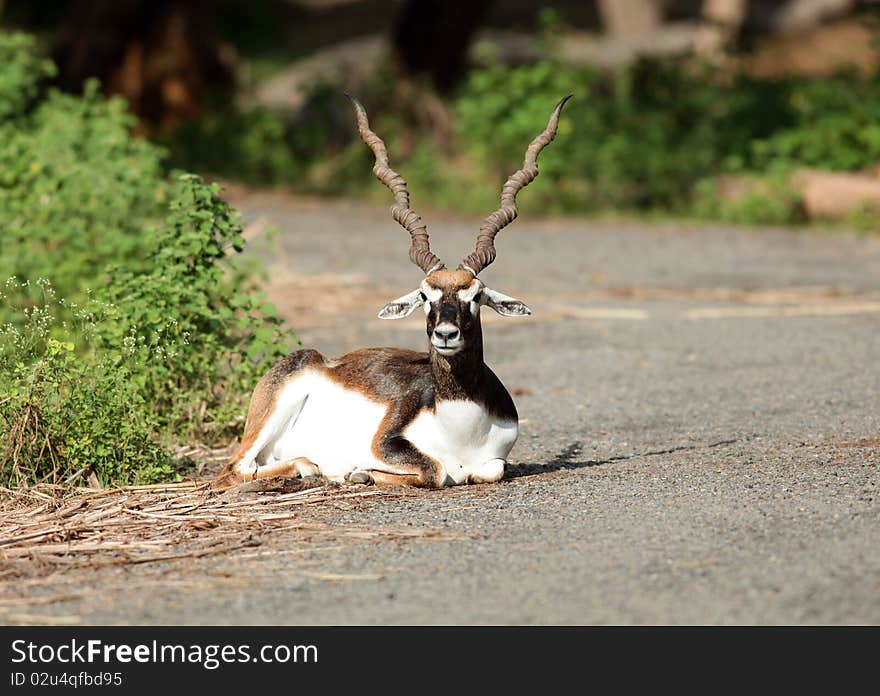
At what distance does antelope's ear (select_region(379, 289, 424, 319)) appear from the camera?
762cm

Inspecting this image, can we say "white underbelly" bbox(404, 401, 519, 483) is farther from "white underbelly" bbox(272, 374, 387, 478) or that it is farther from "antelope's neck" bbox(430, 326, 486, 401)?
"white underbelly" bbox(272, 374, 387, 478)

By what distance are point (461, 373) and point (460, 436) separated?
0.31 meters

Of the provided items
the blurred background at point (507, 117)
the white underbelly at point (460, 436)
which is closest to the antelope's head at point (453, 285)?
the white underbelly at point (460, 436)

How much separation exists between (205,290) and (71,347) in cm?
149

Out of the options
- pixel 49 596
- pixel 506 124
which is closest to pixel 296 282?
pixel 506 124

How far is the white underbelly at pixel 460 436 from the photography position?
7.56m

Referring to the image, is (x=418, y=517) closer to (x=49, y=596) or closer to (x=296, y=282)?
(x=49, y=596)

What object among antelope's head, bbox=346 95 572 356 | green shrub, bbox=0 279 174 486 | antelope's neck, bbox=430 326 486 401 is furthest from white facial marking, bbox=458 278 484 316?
green shrub, bbox=0 279 174 486

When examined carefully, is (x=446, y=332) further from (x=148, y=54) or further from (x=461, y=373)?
(x=148, y=54)

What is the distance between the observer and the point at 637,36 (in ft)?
97.3

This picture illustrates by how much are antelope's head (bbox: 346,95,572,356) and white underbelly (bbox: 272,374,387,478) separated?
49cm

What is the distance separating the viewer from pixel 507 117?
19172mm

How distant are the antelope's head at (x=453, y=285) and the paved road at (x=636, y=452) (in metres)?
0.79

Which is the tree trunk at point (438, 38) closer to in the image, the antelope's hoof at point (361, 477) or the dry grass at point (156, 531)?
the antelope's hoof at point (361, 477)
